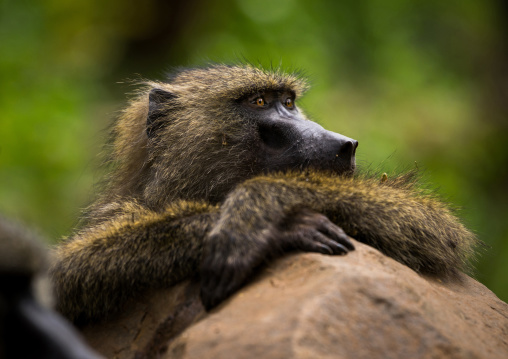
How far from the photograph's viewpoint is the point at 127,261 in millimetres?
3414

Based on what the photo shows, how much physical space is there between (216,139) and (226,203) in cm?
105

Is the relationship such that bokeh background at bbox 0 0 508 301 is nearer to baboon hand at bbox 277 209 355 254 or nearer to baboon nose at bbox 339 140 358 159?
baboon nose at bbox 339 140 358 159

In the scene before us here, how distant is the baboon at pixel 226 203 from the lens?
319cm

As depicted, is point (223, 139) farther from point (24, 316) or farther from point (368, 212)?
point (24, 316)

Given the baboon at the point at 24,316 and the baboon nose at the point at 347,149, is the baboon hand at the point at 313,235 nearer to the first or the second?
the baboon nose at the point at 347,149

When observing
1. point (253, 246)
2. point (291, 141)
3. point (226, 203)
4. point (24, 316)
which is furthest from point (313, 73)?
point (24, 316)

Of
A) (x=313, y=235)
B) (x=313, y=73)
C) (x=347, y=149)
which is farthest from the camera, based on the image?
(x=313, y=73)

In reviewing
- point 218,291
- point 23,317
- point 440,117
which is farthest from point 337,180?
point 440,117

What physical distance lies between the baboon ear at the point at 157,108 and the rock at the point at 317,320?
1.48m

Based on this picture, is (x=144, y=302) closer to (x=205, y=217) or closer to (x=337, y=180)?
(x=205, y=217)

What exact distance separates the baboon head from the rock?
3.06ft

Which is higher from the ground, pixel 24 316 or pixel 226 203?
pixel 226 203

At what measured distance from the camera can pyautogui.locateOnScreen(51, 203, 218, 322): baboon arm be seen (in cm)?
333

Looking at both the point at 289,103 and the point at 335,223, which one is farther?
the point at 289,103
